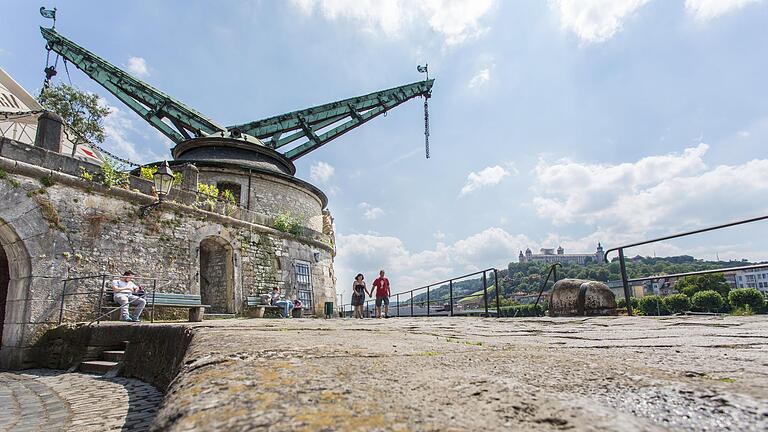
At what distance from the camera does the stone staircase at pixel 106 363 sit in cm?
570

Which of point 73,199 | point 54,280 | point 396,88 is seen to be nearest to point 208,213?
point 73,199

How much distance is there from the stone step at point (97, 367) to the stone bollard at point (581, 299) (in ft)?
24.7

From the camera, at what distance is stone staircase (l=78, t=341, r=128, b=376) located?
18.7 feet

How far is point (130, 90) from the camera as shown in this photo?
772 inches

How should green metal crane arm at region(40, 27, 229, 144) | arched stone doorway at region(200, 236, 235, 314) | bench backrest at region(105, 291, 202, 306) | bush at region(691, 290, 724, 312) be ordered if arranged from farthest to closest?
bush at region(691, 290, 724, 312), green metal crane arm at region(40, 27, 229, 144), arched stone doorway at region(200, 236, 235, 314), bench backrest at region(105, 291, 202, 306)

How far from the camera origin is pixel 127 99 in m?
19.5

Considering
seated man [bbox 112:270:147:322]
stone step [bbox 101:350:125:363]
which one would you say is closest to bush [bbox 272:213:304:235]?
seated man [bbox 112:270:147:322]

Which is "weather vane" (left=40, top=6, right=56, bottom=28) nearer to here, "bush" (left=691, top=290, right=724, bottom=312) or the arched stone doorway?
the arched stone doorway

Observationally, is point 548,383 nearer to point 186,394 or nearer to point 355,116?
point 186,394

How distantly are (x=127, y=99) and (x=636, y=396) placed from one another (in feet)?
75.7

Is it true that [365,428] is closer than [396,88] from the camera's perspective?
Yes

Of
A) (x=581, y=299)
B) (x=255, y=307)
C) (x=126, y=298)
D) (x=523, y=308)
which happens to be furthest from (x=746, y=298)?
(x=126, y=298)

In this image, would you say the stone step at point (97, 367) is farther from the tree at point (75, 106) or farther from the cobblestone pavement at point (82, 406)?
the tree at point (75, 106)

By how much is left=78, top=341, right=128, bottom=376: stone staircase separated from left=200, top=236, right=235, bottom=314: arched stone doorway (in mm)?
6406
